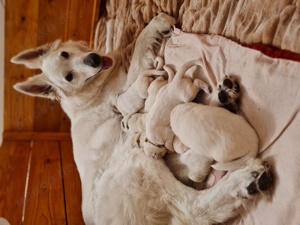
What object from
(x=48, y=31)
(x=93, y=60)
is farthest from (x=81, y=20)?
(x=93, y=60)

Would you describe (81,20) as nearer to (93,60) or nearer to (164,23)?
(93,60)

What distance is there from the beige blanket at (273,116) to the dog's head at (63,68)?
100 centimetres

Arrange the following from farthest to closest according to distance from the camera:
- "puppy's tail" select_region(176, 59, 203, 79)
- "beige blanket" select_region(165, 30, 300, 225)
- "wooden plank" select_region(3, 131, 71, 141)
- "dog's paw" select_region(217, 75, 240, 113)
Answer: "wooden plank" select_region(3, 131, 71, 141) < "puppy's tail" select_region(176, 59, 203, 79) < "dog's paw" select_region(217, 75, 240, 113) < "beige blanket" select_region(165, 30, 300, 225)

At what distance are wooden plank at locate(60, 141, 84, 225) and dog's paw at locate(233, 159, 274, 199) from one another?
1.77 meters

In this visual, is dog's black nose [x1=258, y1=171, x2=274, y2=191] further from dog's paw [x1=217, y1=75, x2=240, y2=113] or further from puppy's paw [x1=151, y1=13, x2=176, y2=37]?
puppy's paw [x1=151, y1=13, x2=176, y2=37]

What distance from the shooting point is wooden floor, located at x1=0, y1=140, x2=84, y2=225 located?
8.46 ft

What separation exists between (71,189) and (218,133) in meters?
2.14

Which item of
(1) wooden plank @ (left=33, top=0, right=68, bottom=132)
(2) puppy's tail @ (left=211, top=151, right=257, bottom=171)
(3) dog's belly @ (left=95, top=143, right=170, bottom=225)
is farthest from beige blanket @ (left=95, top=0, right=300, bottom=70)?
(1) wooden plank @ (left=33, top=0, right=68, bottom=132)

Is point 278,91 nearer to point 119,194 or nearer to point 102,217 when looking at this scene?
point 119,194

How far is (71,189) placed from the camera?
115 inches

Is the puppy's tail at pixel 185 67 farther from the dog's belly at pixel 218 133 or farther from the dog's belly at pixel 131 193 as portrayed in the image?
the dog's belly at pixel 131 193

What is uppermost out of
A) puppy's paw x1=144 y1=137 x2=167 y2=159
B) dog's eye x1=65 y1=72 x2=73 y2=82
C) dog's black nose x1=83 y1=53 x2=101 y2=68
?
dog's black nose x1=83 y1=53 x2=101 y2=68

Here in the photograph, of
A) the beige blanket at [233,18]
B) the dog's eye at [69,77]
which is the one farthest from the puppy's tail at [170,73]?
the dog's eye at [69,77]

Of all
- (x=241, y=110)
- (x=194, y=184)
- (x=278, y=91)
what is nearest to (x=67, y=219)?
(x=194, y=184)
